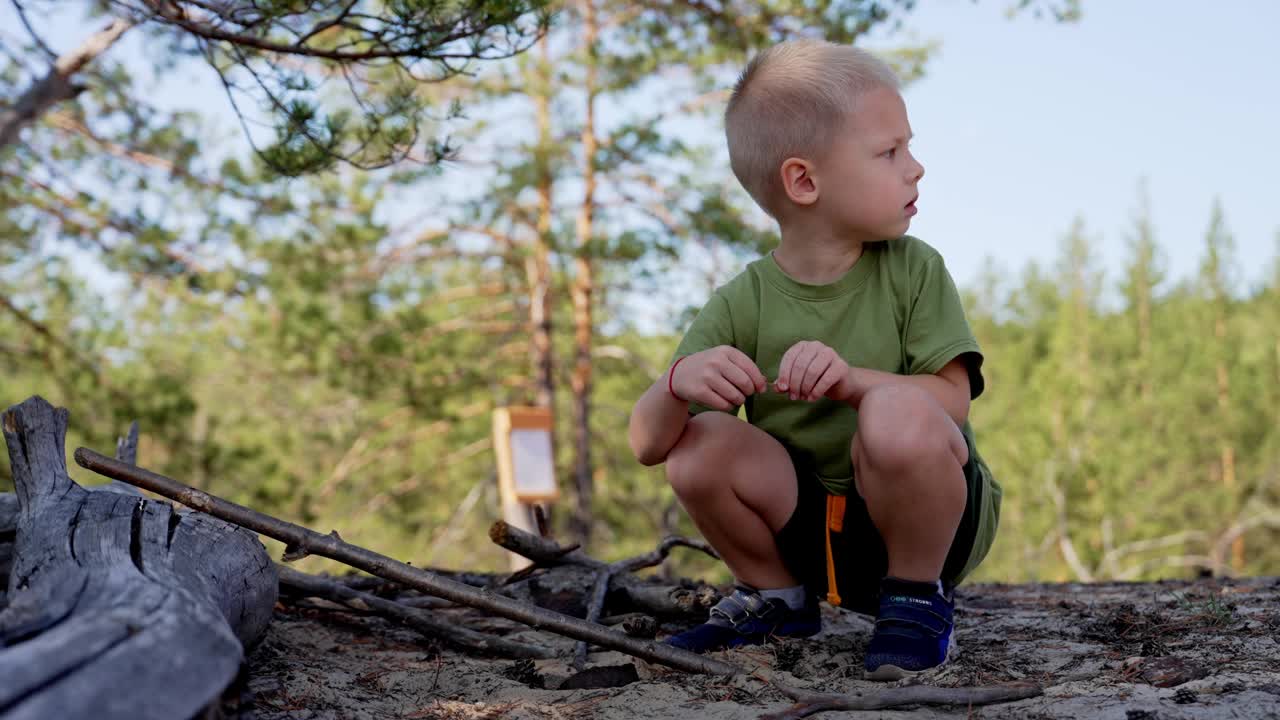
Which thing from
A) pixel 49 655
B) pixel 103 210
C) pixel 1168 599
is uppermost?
pixel 103 210

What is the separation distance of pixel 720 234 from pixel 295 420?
8.32 meters

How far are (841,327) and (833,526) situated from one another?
46 cm

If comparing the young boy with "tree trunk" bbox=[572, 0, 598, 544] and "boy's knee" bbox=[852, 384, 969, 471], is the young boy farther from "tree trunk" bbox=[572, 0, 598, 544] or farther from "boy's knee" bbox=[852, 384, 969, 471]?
"tree trunk" bbox=[572, 0, 598, 544]

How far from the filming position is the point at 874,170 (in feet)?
7.63

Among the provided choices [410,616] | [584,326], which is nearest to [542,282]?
[584,326]

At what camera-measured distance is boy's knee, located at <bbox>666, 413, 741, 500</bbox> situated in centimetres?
236

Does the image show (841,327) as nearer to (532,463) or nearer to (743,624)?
(743,624)

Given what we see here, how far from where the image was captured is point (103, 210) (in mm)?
8938

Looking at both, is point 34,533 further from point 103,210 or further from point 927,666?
point 103,210

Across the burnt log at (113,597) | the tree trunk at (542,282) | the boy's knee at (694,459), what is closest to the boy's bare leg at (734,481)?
the boy's knee at (694,459)

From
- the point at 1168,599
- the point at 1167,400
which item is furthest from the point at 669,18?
the point at 1167,400

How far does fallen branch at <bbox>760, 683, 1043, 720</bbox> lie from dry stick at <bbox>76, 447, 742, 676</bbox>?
11.0 inches

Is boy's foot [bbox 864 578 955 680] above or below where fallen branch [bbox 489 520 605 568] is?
below

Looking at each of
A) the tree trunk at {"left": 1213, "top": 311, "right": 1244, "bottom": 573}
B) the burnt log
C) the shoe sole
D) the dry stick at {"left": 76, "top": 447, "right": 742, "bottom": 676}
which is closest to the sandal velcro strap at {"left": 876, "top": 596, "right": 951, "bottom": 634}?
the shoe sole
